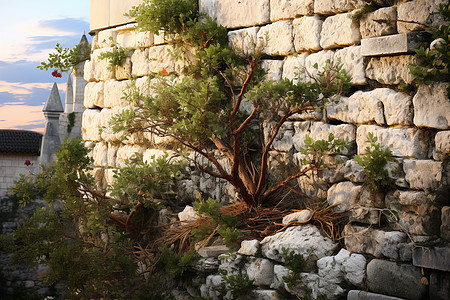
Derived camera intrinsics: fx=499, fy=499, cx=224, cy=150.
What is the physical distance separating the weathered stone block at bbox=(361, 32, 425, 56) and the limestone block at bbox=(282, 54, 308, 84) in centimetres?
67

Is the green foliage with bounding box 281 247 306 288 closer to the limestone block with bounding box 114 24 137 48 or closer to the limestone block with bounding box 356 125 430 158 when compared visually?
the limestone block with bounding box 356 125 430 158

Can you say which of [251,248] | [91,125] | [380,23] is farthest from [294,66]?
[91,125]

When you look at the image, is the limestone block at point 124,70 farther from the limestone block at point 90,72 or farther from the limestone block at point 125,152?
the limestone block at point 125,152

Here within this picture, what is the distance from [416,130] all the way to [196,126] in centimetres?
188

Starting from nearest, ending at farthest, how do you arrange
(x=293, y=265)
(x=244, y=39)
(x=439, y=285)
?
(x=439, y=285)
(x=293, y=265)
(x=244, y=39)

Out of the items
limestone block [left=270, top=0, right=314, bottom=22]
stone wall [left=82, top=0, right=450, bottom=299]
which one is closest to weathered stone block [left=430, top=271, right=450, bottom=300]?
stone wall [left=82, top=0, right=450, bottom=299]

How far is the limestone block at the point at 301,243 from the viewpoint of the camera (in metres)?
4.04

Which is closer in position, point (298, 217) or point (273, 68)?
point (298, 217)

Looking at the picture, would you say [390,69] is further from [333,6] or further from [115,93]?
[115,93]

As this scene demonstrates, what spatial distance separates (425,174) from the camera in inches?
146

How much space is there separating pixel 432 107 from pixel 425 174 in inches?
19.7

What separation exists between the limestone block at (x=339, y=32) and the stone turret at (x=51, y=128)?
12073mm

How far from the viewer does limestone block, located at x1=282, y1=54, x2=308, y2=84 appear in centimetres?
464

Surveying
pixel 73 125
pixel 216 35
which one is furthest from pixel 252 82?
pixel 73 125
